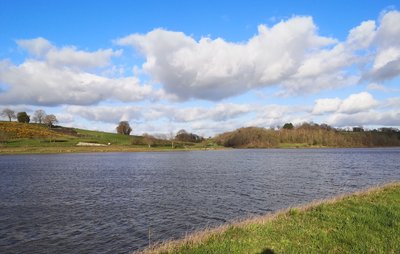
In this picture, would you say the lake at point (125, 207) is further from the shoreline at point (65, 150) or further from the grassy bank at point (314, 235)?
the shoreline at point (65, 150)

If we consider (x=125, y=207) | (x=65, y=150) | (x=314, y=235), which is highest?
(x=65, y=150)

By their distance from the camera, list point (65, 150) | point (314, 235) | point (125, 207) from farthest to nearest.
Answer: point (65, 150)
point (125, 207)
point (314, 235)

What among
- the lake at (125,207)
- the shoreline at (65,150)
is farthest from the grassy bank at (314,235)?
the shoreline at (65,150)

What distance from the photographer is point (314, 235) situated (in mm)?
15734

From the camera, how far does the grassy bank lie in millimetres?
14039

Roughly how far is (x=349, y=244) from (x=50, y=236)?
17.2 meters

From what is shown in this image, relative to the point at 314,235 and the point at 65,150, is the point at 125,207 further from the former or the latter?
the point at 65,150

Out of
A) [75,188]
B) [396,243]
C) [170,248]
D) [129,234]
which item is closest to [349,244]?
[396,243]

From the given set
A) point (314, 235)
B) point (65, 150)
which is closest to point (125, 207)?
point (314, 235)

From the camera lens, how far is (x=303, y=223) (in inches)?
722

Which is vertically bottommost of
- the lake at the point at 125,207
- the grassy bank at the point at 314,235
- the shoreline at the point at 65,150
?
the lake at the point at 125,207

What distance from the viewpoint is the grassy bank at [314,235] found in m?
14.0

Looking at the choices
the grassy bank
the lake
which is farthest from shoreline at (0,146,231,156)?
the grassy bank

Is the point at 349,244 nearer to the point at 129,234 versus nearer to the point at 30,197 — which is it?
the point at 129,234
